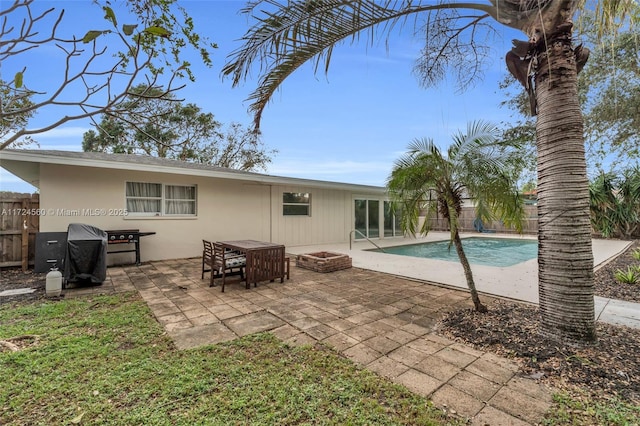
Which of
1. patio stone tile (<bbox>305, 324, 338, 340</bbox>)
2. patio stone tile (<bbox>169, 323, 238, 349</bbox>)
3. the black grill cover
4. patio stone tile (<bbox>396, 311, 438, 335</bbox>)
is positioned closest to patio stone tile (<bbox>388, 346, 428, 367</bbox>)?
patio stone tile (<bbox>396, 311, 438, 335</bbox>)

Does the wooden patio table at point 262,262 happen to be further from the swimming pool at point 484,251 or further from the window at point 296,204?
the window at point 296,204

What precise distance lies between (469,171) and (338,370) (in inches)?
117

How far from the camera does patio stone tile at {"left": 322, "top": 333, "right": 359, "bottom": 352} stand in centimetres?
288

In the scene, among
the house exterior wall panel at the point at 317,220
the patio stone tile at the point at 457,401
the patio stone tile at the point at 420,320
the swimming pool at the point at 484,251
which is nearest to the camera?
the patio stone tile at the point at 457,401

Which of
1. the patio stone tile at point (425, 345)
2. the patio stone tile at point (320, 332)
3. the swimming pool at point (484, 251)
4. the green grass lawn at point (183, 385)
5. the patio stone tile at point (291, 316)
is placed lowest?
the swimming pool at point (484, 251)

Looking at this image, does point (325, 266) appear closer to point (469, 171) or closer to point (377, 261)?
point (377, 261)

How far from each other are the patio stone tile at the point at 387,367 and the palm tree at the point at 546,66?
158 centimetres

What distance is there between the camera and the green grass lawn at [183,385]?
6.19 feet

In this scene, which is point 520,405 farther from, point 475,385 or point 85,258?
point 85,258

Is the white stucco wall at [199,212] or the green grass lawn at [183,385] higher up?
the white stucco wall at [199,212]

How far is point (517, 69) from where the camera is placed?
10.2 feet

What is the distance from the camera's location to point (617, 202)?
39.1 feet

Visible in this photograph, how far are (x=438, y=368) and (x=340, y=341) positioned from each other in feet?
3.14

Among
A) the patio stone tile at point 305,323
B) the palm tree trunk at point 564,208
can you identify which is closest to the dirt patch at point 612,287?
the palm tree trunk at point 564,208
